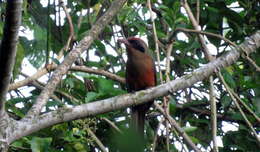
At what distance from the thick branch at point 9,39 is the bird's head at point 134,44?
9.62 feet

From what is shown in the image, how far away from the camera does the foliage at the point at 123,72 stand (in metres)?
4.37

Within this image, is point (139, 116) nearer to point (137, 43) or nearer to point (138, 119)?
point (138, 119)

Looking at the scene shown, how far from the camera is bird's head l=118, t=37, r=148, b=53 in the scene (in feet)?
19.0

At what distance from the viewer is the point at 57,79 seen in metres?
3.56

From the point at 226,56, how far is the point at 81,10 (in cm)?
196

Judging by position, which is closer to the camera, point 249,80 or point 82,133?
point 82,133

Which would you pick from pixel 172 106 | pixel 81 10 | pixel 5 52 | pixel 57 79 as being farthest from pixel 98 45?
pixel 5 52

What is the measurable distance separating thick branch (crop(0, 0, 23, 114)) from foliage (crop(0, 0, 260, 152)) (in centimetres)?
A: 119

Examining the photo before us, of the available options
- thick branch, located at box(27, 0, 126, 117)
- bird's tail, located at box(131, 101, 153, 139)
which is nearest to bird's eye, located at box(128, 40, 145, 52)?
bird's tail, located at box(131, 101, 153, 139)

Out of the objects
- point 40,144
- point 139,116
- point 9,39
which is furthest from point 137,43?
point 9,39

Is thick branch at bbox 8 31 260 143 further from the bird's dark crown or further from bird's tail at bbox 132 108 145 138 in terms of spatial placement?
the bird's dark crown

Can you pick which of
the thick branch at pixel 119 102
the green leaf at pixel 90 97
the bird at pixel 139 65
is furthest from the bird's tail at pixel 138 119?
the thick branch at pixel 119 102

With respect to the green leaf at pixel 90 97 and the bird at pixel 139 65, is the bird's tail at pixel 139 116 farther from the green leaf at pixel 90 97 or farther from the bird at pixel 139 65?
the green leaf at pixel 90 97

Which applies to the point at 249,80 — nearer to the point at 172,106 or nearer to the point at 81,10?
the point at 172,106
